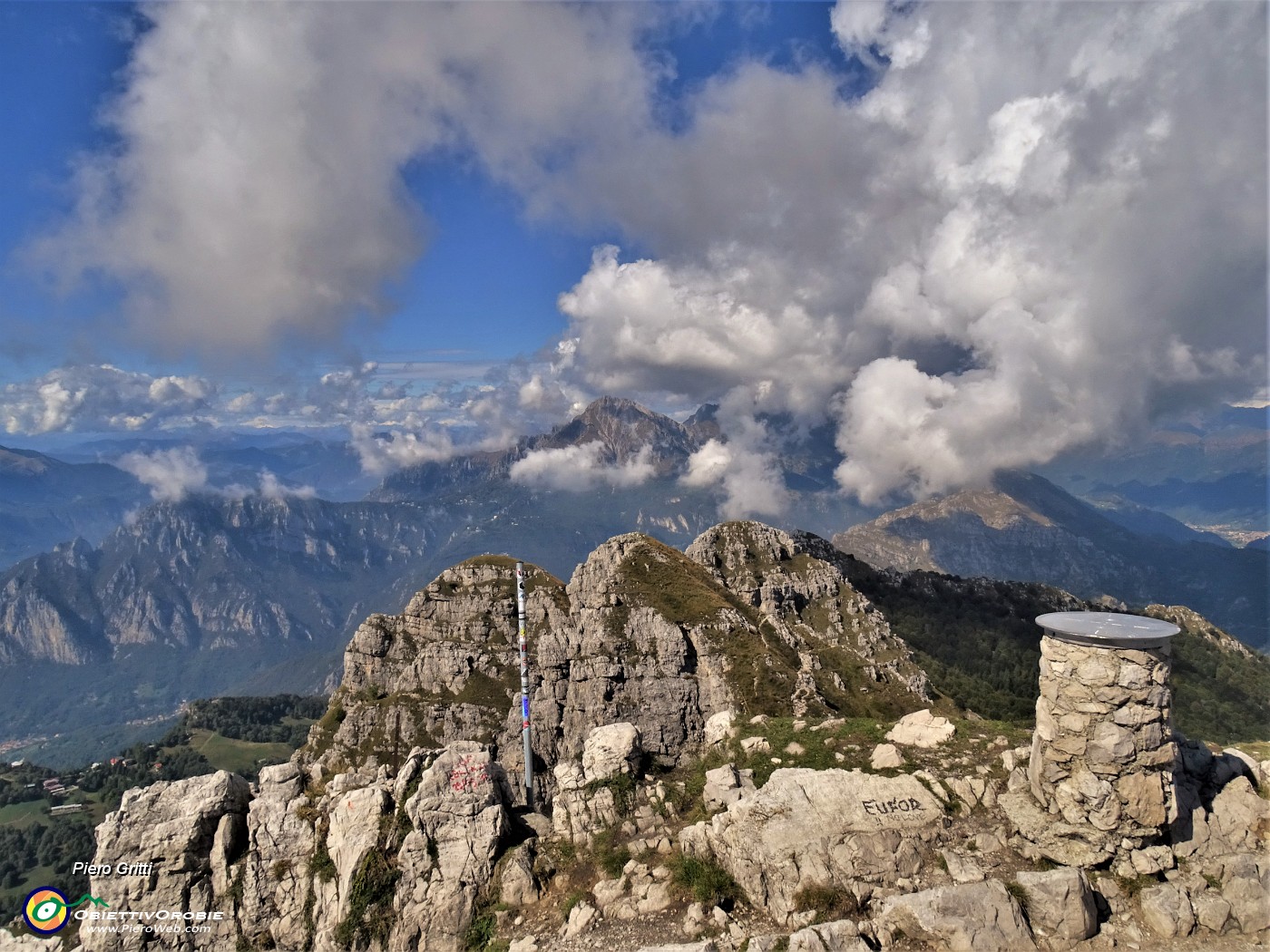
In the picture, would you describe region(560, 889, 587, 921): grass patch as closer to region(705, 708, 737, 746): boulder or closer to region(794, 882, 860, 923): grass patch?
region(794, 882, 860, 923): grass patch

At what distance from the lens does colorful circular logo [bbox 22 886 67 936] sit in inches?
1358

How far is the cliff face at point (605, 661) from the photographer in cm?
9331

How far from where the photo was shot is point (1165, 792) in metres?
22.6

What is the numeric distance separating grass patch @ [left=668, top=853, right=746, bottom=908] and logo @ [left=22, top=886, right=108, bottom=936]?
34211 mm

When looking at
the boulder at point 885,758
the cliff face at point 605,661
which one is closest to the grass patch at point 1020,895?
the boulder at point 885,758

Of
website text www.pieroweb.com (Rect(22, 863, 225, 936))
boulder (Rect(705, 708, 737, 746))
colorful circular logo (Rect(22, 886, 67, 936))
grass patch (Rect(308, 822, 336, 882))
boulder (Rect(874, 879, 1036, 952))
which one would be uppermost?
boulder (Rect(705, 708, 737, 746))

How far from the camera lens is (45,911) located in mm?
34969

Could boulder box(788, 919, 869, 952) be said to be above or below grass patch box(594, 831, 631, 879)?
above

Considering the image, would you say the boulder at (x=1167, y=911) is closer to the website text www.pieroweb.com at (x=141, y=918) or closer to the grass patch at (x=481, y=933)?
the grass patch at (x=481, y=933)

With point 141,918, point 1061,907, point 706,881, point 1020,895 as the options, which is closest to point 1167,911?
point 1061,907

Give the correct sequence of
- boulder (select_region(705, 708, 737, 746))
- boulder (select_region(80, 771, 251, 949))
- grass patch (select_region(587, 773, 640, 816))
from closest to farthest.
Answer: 1. boulder (select_region(80, 771, 251, 949))
2. grass patch (select_region(587, 773, 640, 816))
3. boulder (select_region(705, 708, 737, 746))

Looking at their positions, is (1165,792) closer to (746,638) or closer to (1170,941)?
(1170,941)

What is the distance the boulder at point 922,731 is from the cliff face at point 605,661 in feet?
144

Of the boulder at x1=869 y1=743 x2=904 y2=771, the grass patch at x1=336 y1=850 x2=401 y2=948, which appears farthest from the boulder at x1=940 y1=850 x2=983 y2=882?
the grass patch at x1=336 y1=850 x2=401 y2=948
